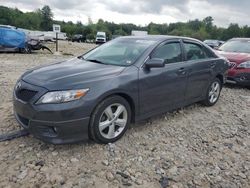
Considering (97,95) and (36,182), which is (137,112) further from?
(36,182)

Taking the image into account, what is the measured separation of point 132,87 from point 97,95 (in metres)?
0.65

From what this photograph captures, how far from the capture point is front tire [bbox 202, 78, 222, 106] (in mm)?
6114

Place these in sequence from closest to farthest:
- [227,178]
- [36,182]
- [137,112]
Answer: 1. [36,182]
2. [227,178]
3. [137,112]

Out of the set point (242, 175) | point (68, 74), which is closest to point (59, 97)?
point (68, 74)

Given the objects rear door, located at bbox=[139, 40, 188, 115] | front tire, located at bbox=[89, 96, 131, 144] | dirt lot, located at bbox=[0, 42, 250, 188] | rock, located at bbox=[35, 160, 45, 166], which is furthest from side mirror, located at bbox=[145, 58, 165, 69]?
rock, located at bbox=[35, 160, 45, 166]

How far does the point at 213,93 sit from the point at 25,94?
4.08m

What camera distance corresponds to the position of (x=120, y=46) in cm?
505

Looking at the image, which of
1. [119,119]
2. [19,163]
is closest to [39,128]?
[19,163]

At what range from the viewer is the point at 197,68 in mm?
5508

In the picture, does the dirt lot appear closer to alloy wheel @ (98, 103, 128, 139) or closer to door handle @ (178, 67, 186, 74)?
alloy wheel @ (98, 103, 128, 139)

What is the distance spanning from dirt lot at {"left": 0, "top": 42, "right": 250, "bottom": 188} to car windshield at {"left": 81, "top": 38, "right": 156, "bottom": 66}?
1.16 metres

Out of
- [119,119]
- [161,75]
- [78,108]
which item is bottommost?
[119,119]

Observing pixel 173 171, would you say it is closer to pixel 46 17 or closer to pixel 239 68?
pixel 239 68

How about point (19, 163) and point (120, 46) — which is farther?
point (120, 46)
